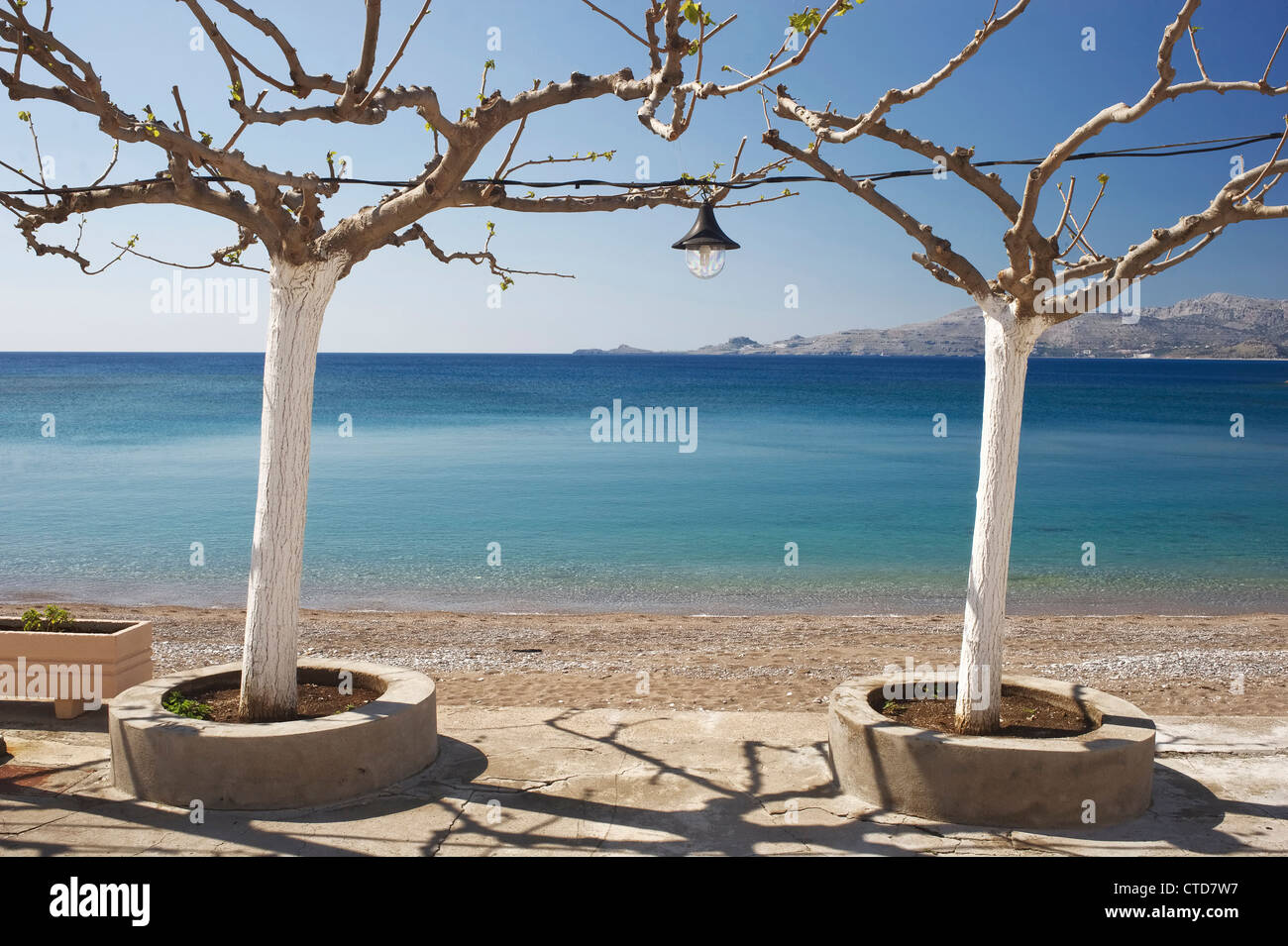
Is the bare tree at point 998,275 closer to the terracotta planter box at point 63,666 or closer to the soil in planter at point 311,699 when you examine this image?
the soil in planter at point 311,699

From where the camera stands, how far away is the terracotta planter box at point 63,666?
22.9 feet

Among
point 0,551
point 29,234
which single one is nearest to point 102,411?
point 0,551

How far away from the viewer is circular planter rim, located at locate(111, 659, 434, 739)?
5.18 meters

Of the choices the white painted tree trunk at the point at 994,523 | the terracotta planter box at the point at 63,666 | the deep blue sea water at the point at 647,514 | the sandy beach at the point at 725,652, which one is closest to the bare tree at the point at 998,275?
the white painted tree trunk at the point at 994,523

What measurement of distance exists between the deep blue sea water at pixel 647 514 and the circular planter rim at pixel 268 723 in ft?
30.3

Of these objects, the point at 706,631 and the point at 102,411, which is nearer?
the point at 706,631

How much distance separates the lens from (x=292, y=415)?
5723 millimetres

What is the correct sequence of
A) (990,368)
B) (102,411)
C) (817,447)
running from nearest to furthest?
(990,368) < (817,447) < (102,411)

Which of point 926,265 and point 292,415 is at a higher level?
point 926,265

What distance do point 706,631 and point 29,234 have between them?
917 centimetres

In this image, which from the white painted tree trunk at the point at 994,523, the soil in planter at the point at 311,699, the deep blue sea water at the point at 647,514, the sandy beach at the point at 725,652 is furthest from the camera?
the deep blue sea water at the point at 647,514

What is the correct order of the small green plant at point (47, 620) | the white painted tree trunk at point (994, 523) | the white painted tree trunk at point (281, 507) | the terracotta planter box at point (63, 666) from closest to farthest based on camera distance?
1. the white painted tree trunk at point (994, 523)
2. the white painted tree trunk at point (281, 507)
3. the terracotta planter box at point (63, 666)
4. the small green plant at point (47, 620)
